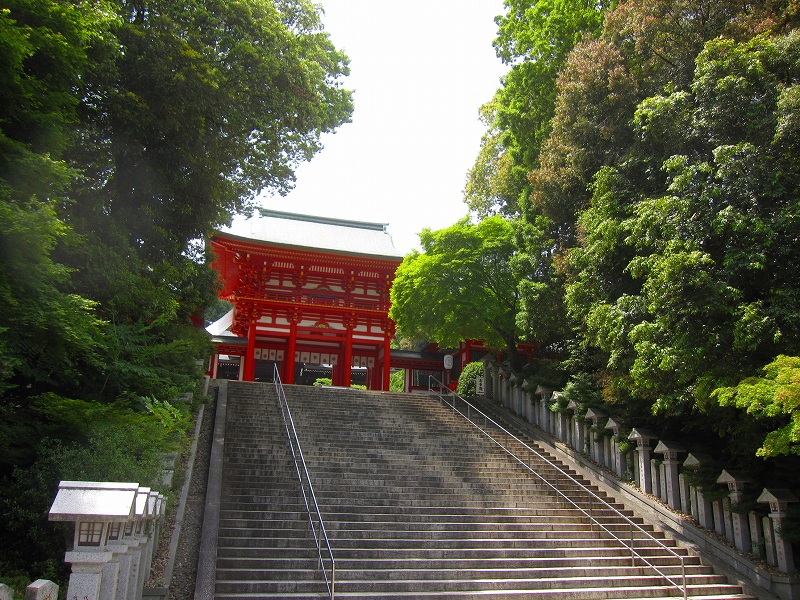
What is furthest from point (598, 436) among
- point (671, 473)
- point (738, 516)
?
point (738, 516)

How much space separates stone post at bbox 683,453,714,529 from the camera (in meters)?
8.88

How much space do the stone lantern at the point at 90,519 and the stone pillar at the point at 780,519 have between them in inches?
305

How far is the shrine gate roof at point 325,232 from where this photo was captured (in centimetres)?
2345

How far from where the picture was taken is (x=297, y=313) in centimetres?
1995

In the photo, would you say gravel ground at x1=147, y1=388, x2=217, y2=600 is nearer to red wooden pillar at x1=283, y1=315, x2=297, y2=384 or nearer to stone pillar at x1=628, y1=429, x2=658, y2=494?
stone pillar at x1=628, y1=429, x2=658, y2=494

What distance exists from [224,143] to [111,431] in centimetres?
643

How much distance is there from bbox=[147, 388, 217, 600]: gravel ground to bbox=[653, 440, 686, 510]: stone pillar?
7075mm

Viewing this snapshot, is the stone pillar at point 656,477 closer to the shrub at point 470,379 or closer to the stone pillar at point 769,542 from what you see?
the stone pillar at point 769,542

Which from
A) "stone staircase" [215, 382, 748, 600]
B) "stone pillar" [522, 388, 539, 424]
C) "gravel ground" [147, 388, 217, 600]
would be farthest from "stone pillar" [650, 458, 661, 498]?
"gravel ground" [147, 388, 217, 600]

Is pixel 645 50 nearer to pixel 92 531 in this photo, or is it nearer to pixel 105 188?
pixel 105 188

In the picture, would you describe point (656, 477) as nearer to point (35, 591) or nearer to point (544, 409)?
point (544, 409)

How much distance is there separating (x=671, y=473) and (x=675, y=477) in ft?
0.30

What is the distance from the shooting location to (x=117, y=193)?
33.2 feet

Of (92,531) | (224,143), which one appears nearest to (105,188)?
(224,143)
